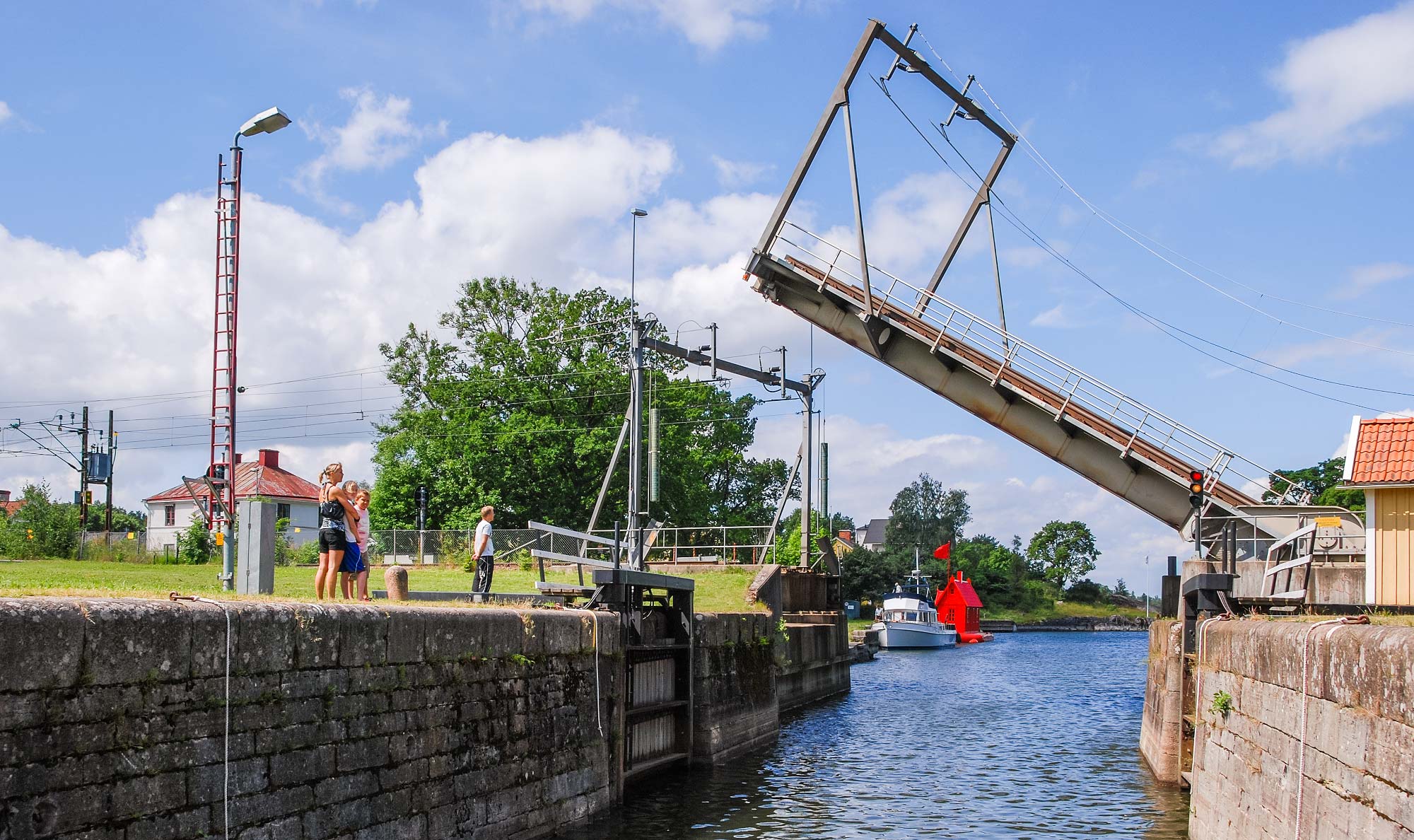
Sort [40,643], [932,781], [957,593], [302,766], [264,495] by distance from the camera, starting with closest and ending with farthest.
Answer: [40,643], [302,766], [932,781], [264,495], [957,593]

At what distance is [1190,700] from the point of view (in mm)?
15031

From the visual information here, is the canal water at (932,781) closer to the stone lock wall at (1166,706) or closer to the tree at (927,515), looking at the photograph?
the stone lock wall at (1166,706)

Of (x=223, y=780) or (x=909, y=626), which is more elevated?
(x=223, y=780)

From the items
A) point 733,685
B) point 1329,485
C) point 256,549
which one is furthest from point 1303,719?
point 1329,485

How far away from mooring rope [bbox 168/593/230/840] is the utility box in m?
4.99

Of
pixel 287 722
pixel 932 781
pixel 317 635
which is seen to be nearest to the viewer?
pixel 287 722

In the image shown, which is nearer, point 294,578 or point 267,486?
point 294,578

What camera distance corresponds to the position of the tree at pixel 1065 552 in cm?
12344

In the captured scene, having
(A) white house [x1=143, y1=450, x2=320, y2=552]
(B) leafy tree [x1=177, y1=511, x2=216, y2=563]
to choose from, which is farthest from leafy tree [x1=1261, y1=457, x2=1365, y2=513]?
(A) white house [x1=143, y1=450, x2=320, y2=552]

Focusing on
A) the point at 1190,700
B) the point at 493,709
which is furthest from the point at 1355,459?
the point at 493,709

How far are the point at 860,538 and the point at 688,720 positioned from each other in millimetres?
143297

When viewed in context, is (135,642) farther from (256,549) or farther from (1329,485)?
(1329,485)

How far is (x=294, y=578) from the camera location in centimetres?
2697

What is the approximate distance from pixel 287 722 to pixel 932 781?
39.9 feet
